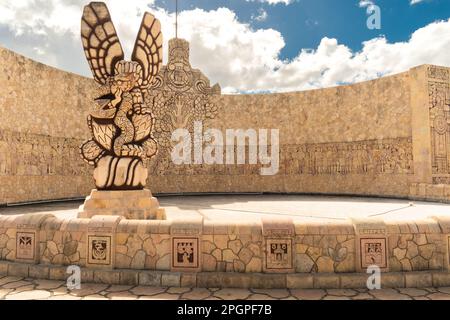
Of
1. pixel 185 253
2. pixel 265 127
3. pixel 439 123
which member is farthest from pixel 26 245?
pixel 439 123

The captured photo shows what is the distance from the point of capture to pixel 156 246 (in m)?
3.37

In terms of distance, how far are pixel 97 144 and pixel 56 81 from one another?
19.8 feet

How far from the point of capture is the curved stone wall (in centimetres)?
928

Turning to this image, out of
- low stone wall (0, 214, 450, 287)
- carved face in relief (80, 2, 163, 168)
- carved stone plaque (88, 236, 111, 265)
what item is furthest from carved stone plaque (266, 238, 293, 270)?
carved face in relief (80, 2, 163, 168)

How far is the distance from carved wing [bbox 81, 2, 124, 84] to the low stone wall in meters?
3.65

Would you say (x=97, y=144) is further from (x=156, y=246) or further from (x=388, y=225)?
(x=388, y=225)

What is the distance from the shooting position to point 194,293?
3.00m

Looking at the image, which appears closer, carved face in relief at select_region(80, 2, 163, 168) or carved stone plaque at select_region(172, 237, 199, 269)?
carved stone plaque at select_region(172, 237, 199, 269)

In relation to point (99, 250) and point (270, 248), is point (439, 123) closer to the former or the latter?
point (270, 248)

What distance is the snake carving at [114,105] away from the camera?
561cm

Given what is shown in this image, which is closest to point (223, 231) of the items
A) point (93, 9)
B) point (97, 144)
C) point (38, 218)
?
point (38, 218)

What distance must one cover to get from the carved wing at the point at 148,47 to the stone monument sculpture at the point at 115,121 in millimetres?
19

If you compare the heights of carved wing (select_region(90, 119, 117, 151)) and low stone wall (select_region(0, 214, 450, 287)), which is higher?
carved wing (select_region(90, 119, 117, 151))

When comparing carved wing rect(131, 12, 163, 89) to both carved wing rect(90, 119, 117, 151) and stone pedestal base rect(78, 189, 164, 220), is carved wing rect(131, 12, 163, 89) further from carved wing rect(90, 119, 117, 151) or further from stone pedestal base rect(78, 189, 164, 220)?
stone pedestal base rect(78, 189, 164, 220)
